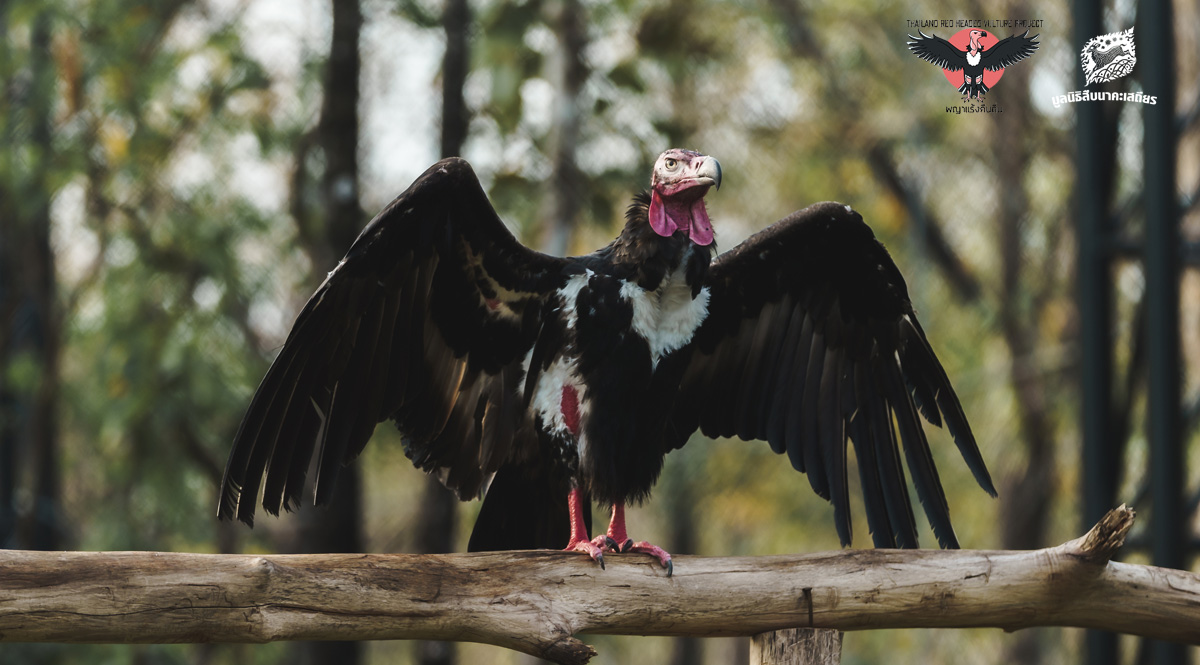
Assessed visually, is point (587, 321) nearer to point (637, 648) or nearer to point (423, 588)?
point (423, 588)

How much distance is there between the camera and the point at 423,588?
7.50 feet

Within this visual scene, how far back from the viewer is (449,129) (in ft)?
16.6

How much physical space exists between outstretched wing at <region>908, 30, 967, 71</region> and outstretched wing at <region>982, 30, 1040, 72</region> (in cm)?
12

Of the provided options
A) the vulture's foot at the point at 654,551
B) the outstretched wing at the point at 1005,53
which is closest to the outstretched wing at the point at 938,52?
the outstretched wing at the point at 1005,53

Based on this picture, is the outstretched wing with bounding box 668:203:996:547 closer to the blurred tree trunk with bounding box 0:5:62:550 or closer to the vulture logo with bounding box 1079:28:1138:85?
the vulture logo with bounding box 1079:28:1138:85

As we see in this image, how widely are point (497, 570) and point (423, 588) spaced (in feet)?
0.55

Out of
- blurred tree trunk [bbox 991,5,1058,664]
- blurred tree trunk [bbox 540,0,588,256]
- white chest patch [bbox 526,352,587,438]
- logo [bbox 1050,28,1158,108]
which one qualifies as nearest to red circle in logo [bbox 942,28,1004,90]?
logo [bbox 1050,28,1158,108]

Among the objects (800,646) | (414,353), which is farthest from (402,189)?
(800,646)

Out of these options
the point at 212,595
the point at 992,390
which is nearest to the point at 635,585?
the point at 212,595

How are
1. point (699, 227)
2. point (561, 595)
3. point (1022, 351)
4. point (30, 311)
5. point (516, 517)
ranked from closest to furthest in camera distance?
point (561, 595)
point (699, 227)
point (516, 517)
point (30, 311)
point (1022, 351)

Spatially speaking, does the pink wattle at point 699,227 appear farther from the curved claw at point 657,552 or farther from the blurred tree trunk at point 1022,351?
the blurred tree trunk at point 1022,351

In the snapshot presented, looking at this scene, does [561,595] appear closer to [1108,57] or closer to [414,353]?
[414,353]

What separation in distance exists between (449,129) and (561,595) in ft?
10.3

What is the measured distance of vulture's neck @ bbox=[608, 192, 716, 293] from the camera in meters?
2.69
